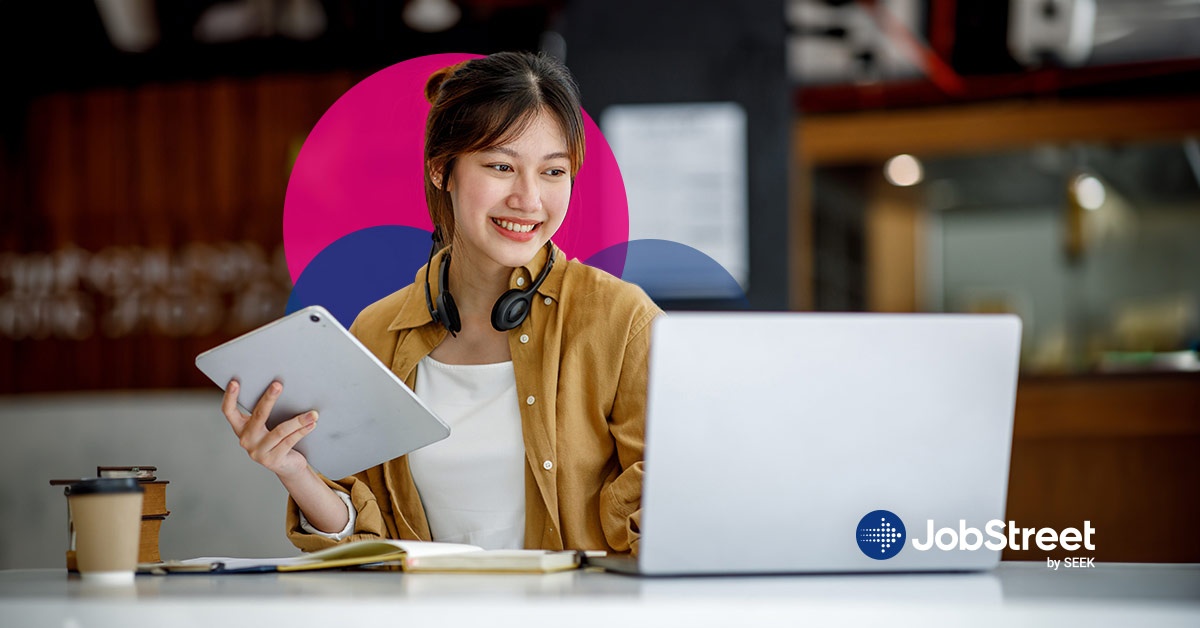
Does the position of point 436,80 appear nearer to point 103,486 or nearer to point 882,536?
point 103,486

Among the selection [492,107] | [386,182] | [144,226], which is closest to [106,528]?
[492,107]

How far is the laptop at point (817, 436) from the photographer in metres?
1.07

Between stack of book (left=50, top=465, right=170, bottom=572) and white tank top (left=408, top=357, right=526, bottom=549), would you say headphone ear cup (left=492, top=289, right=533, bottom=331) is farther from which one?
stack of book (left=50, top=465, right=170, bottom=572)

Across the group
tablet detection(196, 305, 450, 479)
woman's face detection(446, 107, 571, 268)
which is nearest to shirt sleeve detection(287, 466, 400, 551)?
tablet detection(196, 305, 450, 479)

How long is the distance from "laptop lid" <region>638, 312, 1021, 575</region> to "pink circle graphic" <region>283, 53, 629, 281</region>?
89 cm

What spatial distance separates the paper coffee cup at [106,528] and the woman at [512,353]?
518mm

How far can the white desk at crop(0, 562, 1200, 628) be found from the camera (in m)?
0.87

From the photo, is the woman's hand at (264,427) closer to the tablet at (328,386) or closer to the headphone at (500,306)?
the tablet at (328,386)

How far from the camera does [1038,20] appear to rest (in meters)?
4.39

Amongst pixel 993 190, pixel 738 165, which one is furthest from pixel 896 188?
pixel 738 165

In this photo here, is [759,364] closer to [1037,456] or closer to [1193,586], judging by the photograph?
[1193,586]

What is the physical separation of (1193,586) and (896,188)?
592cm

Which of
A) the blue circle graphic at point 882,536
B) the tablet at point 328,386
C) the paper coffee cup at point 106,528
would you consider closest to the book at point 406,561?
the paper coffee cup at point 106,528

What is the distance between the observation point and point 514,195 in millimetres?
1836
